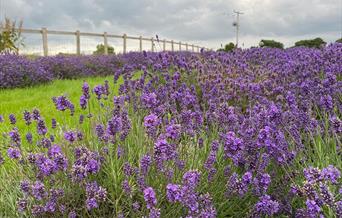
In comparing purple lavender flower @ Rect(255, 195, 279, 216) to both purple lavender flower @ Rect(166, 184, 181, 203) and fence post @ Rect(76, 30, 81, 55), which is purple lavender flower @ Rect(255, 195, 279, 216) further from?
fence post @ Rect(76, 30, 81, 55)

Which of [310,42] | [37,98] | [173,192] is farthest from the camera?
[310,42]

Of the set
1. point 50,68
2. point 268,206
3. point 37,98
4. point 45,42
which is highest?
point 45,42

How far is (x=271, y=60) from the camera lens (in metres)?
9.62

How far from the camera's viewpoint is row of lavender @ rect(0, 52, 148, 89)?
1113 cm

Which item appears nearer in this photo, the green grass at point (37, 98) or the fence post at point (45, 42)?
the green grass at point (37, 98)

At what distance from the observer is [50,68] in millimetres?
13273

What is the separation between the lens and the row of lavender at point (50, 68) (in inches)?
438

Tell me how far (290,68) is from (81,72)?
8738 mm

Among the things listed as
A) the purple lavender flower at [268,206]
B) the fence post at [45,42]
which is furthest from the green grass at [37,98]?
the fence post at [45,42]

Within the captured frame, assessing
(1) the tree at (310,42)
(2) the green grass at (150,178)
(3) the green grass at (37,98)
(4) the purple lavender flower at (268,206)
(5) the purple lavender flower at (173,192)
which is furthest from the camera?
(1) the tree at (310,42)

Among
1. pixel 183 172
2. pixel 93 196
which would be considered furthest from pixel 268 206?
pixel 93 196

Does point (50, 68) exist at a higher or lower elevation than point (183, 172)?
higher

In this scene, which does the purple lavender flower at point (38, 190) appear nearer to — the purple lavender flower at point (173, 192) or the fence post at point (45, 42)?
the purple lavender flower at point (173, 192)

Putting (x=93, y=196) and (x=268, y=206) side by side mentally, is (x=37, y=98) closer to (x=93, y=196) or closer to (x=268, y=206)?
(x=93, y=196)
